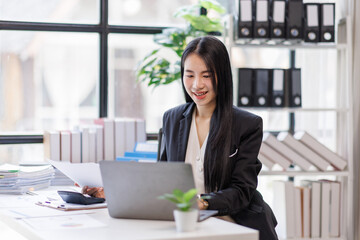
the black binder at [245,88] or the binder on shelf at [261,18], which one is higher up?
the binder on shelf at [261,18]

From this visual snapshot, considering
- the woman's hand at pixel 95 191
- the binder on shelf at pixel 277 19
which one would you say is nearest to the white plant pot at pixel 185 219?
the woman's hand at pixel 95 191

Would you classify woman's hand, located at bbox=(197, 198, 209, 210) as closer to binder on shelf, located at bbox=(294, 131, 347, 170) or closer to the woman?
the woman

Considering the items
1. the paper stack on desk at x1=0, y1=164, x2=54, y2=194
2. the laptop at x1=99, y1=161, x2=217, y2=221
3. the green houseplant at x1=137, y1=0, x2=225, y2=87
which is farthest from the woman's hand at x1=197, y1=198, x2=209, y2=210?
the green houseplant at x1=137, y1=0, x2=225, y2=87

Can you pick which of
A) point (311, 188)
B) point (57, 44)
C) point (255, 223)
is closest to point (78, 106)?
point (57, 44)

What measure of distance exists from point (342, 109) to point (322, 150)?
11.8 inches

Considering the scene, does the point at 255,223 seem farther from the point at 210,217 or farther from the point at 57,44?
the point at 57,44

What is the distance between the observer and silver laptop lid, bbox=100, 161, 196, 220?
1.87 metres

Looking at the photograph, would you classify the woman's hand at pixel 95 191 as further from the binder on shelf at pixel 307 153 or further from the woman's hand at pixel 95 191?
the binder on shelf at pixel 307 153

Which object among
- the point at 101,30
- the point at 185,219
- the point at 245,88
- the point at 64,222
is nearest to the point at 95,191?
the point at 64,222

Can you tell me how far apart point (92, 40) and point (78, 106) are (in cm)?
48

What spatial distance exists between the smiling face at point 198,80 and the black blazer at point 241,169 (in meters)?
0.13

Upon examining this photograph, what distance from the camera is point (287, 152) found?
3.74 meters

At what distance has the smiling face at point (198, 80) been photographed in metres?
2.49

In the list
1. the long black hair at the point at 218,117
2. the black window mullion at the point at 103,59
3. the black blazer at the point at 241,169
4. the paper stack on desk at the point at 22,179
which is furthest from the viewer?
the black window mullion at the point at 103,59
